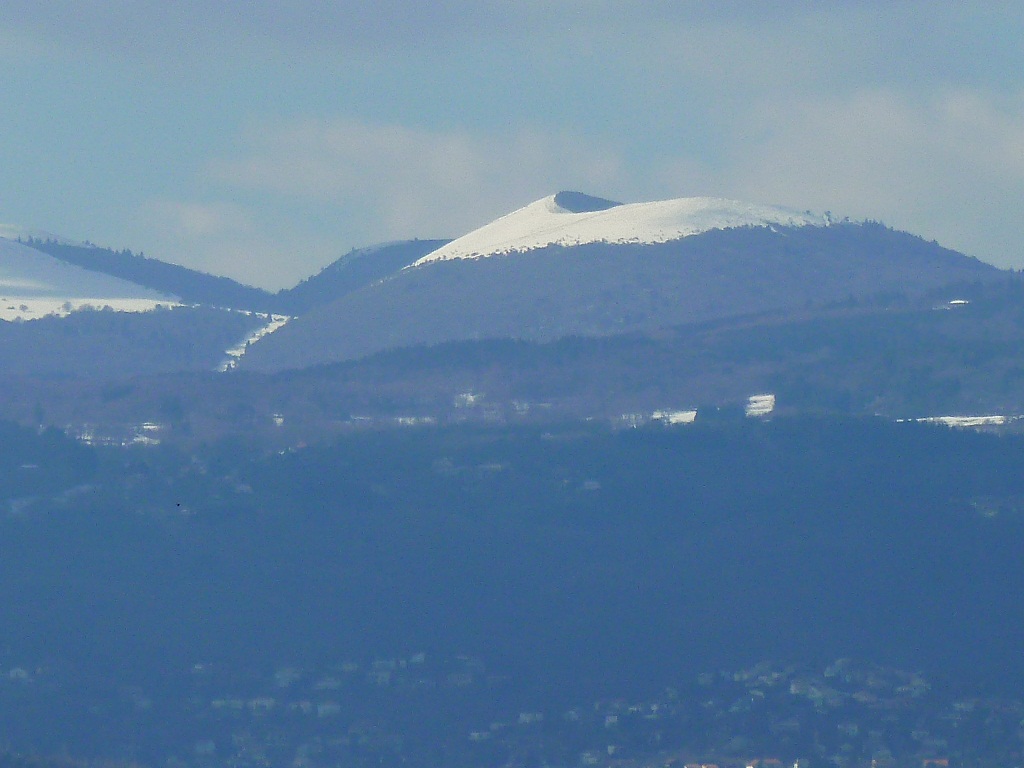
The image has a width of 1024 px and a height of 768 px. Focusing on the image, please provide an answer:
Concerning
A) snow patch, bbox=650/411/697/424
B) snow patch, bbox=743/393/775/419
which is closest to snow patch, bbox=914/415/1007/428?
snow patch, bbox=743/393/775/419

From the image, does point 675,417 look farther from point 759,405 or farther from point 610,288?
point 610,288

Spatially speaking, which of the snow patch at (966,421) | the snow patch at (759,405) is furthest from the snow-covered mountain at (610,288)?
the snow patch at (966,421)

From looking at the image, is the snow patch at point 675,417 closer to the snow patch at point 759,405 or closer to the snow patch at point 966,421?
the snow patch at point 759,405

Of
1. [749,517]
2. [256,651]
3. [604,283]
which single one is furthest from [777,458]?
[604,283]

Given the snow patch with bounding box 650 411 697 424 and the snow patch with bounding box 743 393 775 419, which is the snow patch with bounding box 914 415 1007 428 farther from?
the snow patch with bounding box 650 411 697 424

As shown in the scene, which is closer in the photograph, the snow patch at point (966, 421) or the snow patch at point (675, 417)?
the snow patch at point (966, 421)

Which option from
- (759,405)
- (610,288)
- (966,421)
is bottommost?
(966,421)

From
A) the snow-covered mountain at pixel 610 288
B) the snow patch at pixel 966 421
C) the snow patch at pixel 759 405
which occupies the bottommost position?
the snow patch at pixel 966 421

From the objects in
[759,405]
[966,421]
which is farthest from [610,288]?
[966,421]

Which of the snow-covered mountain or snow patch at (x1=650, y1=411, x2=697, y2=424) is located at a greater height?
the snow-covered mountain
